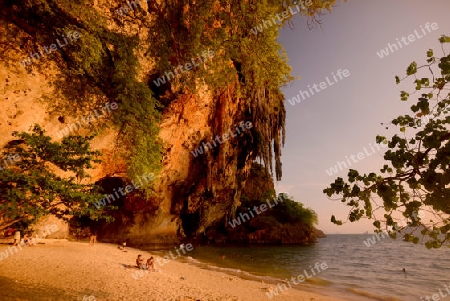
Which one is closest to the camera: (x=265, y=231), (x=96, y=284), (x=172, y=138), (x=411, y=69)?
(x=411, y=69)

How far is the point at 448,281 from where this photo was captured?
69.2ft

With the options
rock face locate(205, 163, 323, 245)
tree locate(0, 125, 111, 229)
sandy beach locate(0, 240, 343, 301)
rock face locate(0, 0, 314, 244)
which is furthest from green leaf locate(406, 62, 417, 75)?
rock face locate(205, 163, 323, 245)

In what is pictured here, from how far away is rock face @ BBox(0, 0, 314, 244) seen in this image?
419 inches

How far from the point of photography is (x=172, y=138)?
71.4 feet

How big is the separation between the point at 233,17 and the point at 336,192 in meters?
7.06

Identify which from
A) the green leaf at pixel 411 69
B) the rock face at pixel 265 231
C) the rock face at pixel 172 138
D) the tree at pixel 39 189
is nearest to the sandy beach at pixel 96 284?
the tree at pixel 39 189

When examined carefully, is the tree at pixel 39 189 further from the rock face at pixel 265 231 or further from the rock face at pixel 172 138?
the rock face at pixel 265 231

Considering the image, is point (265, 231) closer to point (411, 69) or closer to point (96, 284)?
point (96, 284)

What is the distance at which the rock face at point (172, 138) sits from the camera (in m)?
10.6

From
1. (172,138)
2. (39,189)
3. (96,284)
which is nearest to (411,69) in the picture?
(39,189)

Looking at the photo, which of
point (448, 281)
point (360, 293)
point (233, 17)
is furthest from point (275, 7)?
point (448, 281)

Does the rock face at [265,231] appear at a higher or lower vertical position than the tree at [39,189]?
lower

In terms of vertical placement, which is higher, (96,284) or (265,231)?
(265,231)

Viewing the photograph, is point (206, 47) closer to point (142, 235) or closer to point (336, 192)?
point (336, 192)
